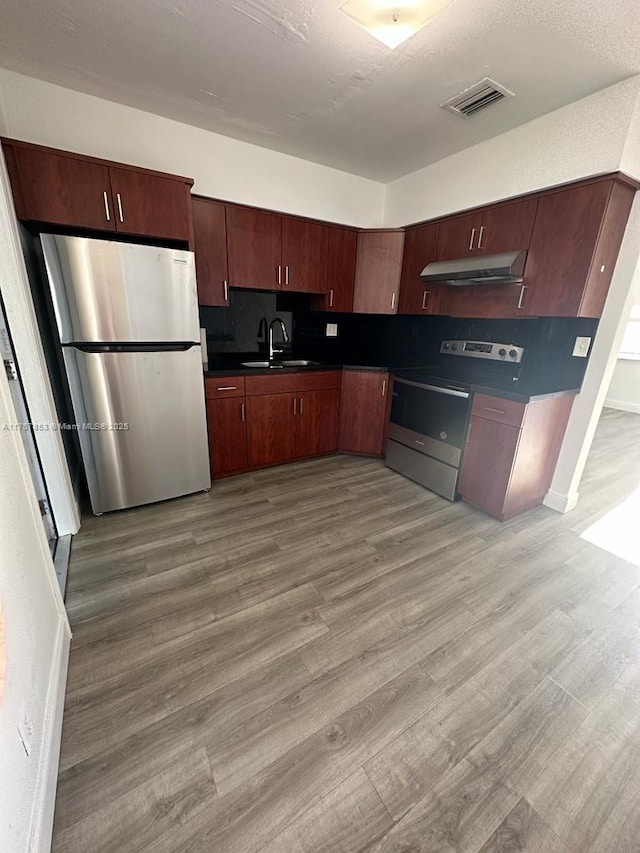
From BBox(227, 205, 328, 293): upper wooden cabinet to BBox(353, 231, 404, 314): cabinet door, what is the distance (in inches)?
15.5

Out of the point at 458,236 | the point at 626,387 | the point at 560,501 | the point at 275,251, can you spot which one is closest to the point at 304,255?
the point at 275,251

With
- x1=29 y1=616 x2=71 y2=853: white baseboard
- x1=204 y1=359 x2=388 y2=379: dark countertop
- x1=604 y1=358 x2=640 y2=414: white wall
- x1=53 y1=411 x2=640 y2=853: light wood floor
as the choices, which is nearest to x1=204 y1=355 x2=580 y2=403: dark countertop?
x1=204 y1=359 x2=388 y2=379: dark countertop

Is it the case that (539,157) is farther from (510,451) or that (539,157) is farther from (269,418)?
(269,418)

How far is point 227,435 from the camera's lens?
9.00ft

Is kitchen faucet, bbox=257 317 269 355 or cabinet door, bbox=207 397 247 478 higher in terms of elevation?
kitchen faucet, bbox=257 317 269 355

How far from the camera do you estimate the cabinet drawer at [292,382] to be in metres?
2.75

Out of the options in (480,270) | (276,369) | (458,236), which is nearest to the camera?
(480,270)

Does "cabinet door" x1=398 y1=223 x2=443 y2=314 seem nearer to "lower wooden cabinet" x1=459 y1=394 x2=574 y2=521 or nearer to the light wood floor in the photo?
"lower wooden cabinet" x1=459 y1=394 x2=574 y2=521

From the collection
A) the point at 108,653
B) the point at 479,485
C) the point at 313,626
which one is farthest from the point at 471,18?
the point at 108,653

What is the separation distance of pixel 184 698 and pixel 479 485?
6.91ft

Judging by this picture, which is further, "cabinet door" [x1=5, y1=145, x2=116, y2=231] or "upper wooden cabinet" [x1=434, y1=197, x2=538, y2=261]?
"upper wooden cabinet" [x1=434, y1=197, x2=538, y2=261]

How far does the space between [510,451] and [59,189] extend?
10.1 feet

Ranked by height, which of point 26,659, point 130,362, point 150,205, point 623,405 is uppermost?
point 150,205

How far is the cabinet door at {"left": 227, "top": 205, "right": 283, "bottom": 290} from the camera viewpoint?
2629 mm
